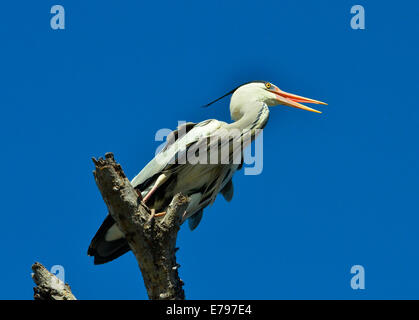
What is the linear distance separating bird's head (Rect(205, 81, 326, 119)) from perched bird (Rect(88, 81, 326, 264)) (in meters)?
0.18

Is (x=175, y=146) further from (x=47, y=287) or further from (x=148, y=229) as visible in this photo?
(x=47, y=287)

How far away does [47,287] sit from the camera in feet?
17.9

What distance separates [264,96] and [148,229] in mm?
3119

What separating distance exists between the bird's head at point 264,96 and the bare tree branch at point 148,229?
269 cm

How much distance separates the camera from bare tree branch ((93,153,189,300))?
535cm

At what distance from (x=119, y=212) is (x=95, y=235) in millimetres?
1380

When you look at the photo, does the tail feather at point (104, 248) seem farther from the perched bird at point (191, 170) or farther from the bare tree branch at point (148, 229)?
the bare tree branch at point (148, 229)

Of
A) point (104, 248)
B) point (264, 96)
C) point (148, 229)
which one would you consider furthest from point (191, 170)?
point (148, 229)

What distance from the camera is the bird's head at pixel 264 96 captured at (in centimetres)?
784

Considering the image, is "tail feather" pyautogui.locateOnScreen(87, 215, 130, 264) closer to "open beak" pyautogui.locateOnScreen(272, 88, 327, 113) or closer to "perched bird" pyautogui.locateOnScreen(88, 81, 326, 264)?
"perched bird" pyautogui.locateOnScreen(88, 81, 326, 264)

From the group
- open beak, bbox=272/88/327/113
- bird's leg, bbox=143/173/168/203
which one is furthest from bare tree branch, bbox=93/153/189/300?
open beak, bbox=272/88/327/113

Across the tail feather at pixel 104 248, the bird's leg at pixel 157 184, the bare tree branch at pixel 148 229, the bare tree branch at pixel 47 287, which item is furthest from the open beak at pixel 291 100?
the bare tree branch at pixel 47 287
